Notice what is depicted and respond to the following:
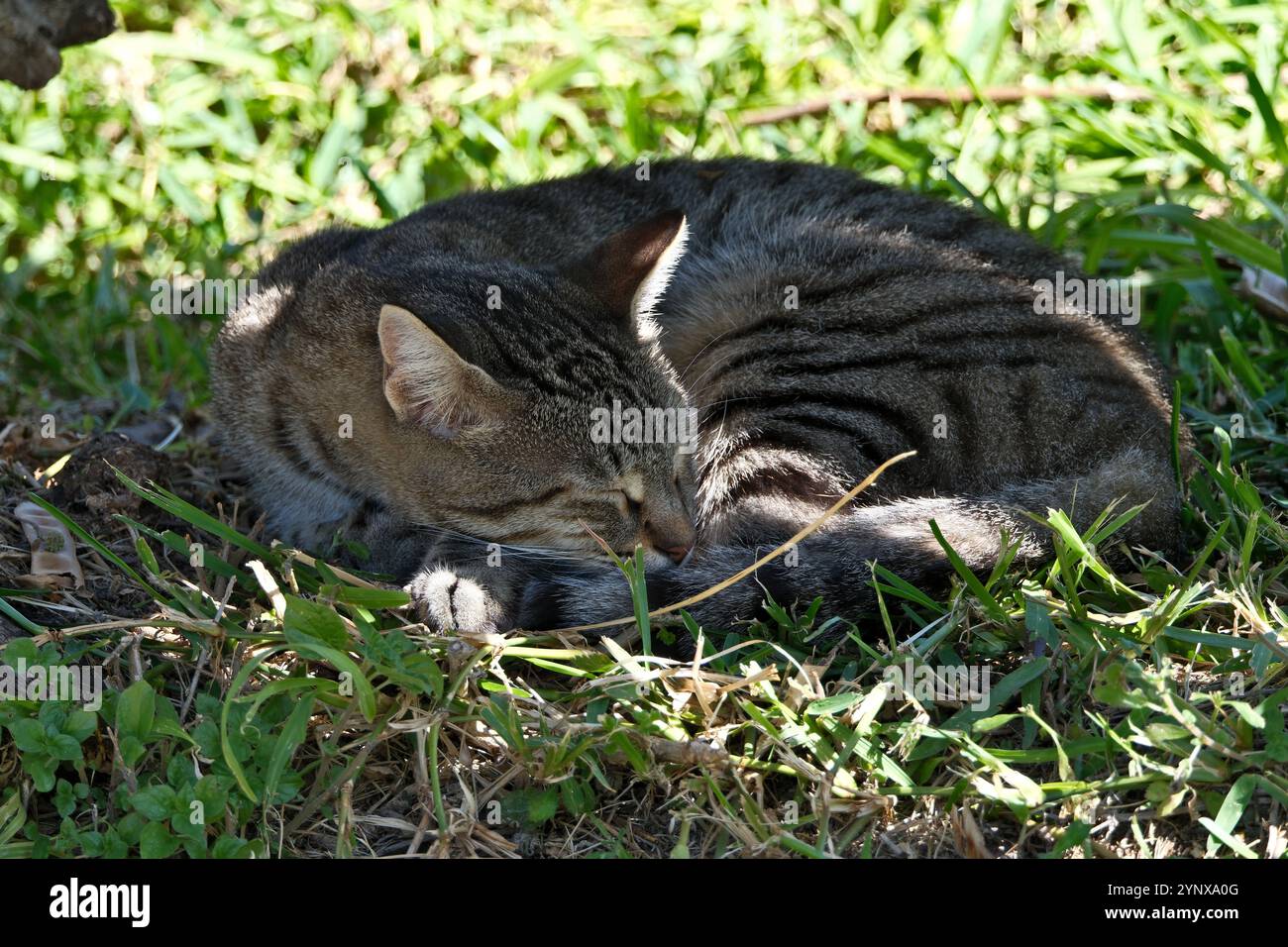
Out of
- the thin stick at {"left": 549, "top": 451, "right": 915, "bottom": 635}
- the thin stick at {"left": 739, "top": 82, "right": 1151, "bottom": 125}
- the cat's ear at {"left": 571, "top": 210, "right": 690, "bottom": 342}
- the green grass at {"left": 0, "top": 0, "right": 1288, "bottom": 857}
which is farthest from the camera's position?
the thin stick at {"left": 739, "top": 82, "right": 1151, "bottom": 125}

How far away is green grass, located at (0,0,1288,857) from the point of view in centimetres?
259

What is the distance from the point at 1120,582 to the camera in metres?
3.16

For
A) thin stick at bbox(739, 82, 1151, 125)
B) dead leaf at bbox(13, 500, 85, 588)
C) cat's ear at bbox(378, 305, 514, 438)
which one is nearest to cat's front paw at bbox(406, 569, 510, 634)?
cat's ear at bbox(378, 305, 514, 438)

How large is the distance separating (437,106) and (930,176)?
2.53 m

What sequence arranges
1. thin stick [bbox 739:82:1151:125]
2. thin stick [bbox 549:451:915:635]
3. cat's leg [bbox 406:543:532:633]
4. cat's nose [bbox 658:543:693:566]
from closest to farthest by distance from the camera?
thin stick [bbox 549:451:915:635], cat's leg [bbox 406:543:532:633], cat's nose [bbox 658:543:693:566], thin stick [bbox 739:82:1151:125]

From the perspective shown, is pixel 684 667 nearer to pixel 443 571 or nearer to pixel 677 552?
pixel 677 552

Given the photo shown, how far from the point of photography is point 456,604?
3.14 m

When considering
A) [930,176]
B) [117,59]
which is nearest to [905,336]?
[930,176]

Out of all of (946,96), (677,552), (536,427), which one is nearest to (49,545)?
(536,427)

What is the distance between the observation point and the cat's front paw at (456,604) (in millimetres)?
3111

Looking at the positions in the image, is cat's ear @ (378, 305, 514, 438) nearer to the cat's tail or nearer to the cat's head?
the cat's head

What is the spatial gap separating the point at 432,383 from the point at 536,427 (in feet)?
1.00

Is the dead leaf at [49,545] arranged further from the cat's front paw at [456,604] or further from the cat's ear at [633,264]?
the cat's ear at [633,264]

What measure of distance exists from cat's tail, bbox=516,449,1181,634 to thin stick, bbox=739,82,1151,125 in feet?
10.5
